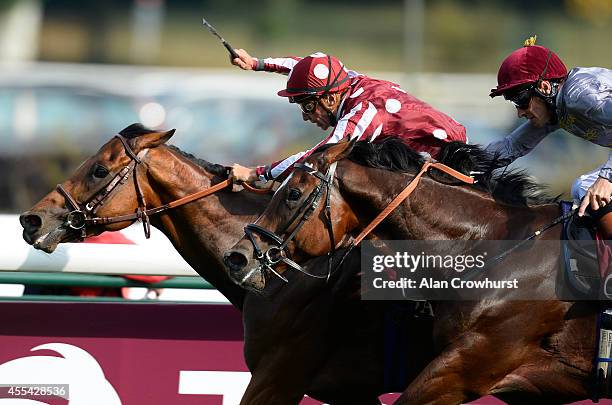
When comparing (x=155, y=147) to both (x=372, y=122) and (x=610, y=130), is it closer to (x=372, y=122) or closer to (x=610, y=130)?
(x=372, y=122)

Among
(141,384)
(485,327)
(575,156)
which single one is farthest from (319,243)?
(575,156)

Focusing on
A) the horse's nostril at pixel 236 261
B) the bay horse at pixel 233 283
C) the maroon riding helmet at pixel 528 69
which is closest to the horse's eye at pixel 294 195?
the horse's nostril at pixel 236 261

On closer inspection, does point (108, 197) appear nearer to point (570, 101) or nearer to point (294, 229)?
point (294, 229)

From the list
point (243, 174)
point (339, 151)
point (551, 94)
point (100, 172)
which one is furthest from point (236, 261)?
point (551, 94)

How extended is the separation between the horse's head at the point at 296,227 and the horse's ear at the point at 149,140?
0.87 m

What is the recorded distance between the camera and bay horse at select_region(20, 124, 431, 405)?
4699mm

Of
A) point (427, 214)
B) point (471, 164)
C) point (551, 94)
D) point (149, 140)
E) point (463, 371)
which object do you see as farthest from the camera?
point (149, 140)

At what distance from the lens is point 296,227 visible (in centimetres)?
430

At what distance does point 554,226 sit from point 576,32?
1100 inches

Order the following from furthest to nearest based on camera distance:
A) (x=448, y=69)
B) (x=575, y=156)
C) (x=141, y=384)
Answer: (x=448, y=69), (x=575, y=156), (x=141, y=384)

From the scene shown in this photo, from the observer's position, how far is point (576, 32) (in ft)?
102

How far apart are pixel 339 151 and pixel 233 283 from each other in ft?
2.86

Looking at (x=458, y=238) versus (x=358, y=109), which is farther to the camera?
(x=358, y=109)

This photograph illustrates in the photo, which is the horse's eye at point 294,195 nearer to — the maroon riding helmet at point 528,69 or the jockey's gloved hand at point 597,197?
the maroon riding helmet at point 528,69
